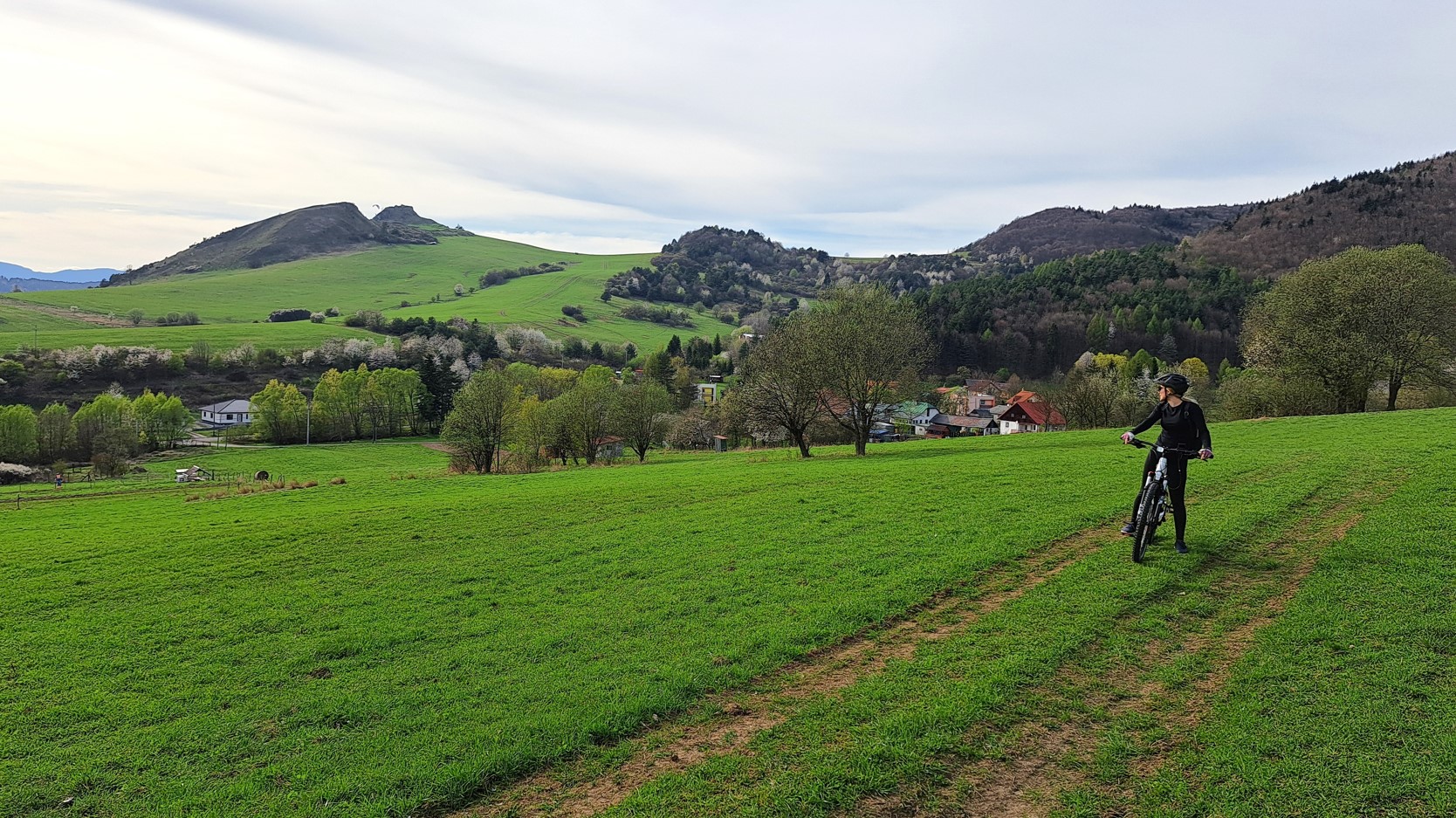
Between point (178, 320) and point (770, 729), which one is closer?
point (770, 729)

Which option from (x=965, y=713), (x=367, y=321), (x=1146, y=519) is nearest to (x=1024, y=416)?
(x=1146, y=519)

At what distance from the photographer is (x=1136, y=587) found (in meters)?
9.80

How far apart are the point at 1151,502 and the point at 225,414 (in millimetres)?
137433

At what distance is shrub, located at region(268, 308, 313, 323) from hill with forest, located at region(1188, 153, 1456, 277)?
232361mm

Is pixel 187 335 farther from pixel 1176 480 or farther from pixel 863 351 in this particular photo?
pixel 1176 480

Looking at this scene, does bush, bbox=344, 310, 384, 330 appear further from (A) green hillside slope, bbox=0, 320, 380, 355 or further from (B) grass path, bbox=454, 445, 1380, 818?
(B) grass path, bbox=454, 445, 1380, 818

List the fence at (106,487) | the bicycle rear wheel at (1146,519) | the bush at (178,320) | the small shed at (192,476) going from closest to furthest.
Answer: the bicycle rear wheel at (1146,519), the fence at (106,487), the small shed at (192,476), the bush at (178,320)

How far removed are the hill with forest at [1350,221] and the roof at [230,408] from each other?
203 meters

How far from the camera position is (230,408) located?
375 ft

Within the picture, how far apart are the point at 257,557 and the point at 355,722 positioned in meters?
9.97

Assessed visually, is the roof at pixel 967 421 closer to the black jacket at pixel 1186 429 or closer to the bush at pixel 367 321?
the black jacket at pixel 1186 429

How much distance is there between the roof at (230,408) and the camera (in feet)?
372

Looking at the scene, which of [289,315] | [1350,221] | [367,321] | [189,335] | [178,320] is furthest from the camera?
[289,315]

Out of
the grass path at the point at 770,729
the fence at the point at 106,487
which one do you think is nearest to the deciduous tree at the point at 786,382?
the fence at the point at 106,487
